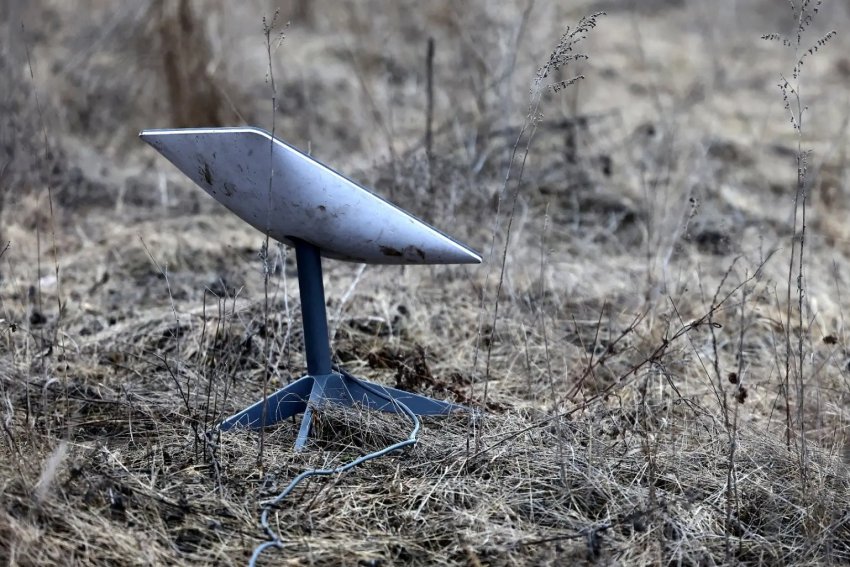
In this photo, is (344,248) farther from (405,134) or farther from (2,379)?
(405,134)

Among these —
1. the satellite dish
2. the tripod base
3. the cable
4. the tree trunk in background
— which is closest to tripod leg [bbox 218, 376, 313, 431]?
the tripod base

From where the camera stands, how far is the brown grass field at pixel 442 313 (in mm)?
2527

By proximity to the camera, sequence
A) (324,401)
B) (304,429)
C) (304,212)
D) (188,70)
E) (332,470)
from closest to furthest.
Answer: (332,470) < (304,212) < (304,429) < (324,401) < (188,70)

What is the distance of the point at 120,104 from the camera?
8.02 m

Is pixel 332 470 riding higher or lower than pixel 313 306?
lower

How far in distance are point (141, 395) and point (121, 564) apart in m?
1.07

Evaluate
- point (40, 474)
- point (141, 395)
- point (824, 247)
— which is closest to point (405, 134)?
point (824, 247)

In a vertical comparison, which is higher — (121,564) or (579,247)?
(579,247)

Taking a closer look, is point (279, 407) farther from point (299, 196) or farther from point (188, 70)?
point (188, 70)

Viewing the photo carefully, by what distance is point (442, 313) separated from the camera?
4363 millimetres

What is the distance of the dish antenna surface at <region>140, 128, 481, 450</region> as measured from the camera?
270 cm

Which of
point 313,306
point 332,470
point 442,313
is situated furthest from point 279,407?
point 442,313

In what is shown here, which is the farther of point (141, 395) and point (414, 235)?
point (141, 395)

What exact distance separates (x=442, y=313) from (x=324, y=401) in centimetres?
142
